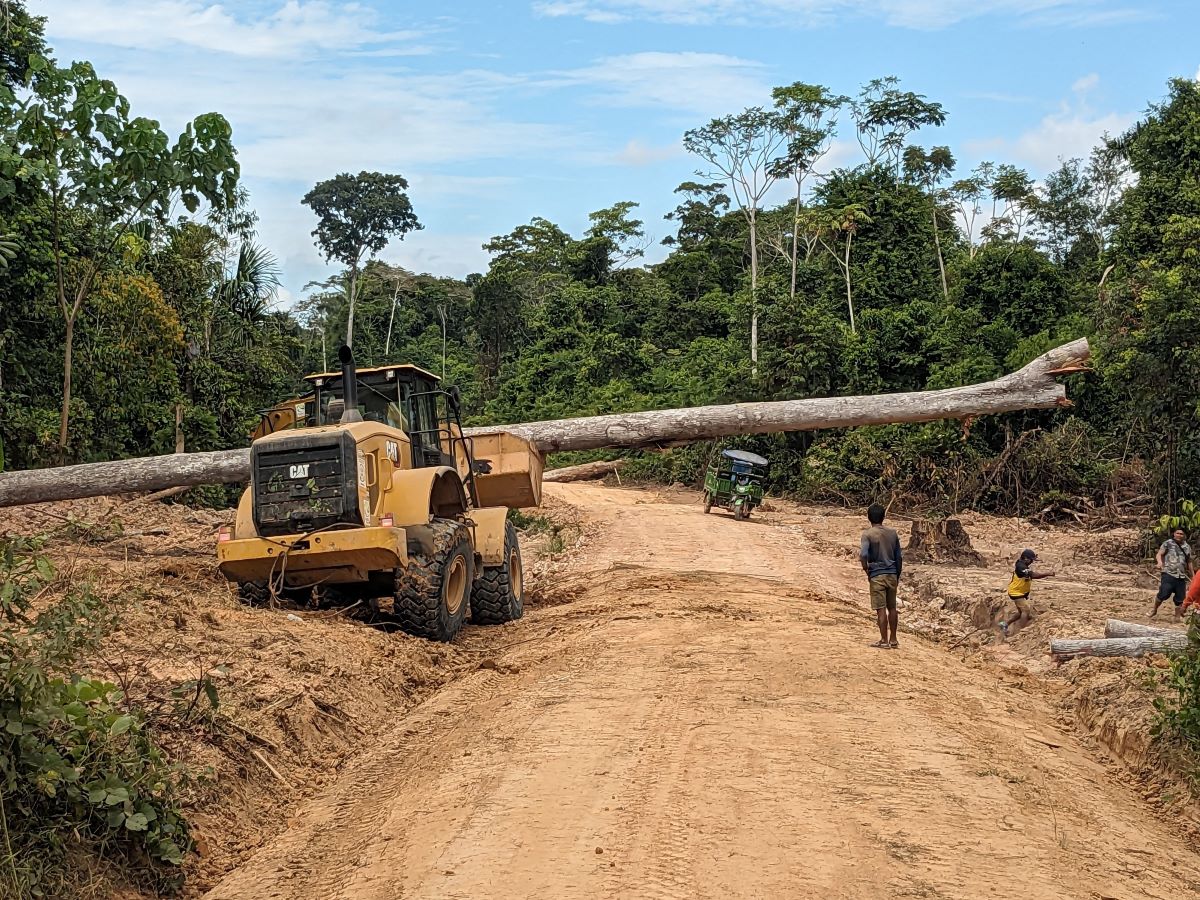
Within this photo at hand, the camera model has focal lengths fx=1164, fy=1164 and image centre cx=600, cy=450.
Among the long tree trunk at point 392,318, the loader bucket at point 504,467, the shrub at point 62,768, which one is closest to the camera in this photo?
the shrub at point 62,768

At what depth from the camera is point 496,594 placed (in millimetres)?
12172

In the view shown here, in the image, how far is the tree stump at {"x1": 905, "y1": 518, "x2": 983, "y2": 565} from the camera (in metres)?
18.6

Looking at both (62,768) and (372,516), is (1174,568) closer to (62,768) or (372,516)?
(372,516)

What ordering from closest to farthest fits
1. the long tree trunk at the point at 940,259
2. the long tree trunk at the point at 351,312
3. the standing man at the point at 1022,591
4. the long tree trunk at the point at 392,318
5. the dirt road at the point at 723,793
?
1. the dirt road at the point at 723,793
2. the standing man at the point at 1022,591
3. the long tree trunk at the point at 940,259
4. the long tree trunk at the point at 351,312
5. the long tree trunk at the point at 392,318

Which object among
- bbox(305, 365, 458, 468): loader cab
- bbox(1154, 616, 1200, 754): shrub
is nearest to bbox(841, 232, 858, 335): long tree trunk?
bbox(305, 365, 458, 468): loader cab

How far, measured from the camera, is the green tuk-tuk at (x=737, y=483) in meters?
24.9

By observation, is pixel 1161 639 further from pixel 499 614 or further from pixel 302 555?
pixel 302 555

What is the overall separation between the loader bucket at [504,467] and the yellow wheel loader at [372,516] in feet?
4.43

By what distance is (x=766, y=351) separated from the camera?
33.3 metres

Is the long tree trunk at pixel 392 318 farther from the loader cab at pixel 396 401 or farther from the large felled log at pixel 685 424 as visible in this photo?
the loader cab at pixel 396 401

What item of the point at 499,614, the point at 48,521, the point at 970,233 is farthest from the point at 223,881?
the point at 970,233

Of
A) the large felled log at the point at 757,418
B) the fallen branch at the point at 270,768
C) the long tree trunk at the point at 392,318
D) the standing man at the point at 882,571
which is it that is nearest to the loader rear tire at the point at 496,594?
the large felled log at the point at 757,418

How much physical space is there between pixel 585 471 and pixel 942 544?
1826cm

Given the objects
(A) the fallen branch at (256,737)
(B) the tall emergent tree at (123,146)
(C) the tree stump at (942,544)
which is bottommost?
(C) the tree stump at (942,544)
